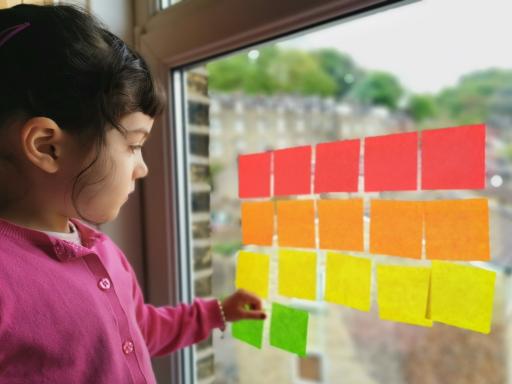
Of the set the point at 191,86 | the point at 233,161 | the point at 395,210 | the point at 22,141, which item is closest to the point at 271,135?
the point at 233,161

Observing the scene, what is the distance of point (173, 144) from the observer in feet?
2.73

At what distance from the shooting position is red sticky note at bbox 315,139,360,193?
615 millimetres

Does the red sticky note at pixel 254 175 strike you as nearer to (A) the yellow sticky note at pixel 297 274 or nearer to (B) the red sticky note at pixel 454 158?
(A) the yellow sticky note at pixel 297 274

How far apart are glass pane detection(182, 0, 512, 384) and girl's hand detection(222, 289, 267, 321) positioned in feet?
0.09

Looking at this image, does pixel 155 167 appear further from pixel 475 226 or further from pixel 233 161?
pixel 475 226

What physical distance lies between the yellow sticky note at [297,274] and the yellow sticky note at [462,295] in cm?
18

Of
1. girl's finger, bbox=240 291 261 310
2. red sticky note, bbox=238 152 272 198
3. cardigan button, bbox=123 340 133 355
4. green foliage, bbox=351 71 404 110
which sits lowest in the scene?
cardigan button, bbox=123 340 133 355

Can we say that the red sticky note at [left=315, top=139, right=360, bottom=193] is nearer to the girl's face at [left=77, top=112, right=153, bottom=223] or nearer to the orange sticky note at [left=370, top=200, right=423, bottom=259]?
the orange sticky note at [left=370, top=200, right=423, bottom=259]

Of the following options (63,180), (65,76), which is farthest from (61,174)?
(65,76)

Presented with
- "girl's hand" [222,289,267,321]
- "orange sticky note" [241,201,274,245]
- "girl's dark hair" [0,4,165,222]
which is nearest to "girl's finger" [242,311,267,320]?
"girl's hand" [222,289,267,321]

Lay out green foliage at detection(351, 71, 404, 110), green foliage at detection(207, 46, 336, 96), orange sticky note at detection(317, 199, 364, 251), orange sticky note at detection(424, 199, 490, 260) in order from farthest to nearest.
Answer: green foliage at detection(207, 46, 336, 96) → green foliage at detection(351, 71, 404, 110) → orange sticky note at detection(317, 199, 364, 251) → orange sticky note at detection(424, 199, 490, 260)

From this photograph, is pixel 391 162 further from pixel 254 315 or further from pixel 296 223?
pixel 254 315

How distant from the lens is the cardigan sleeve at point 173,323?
2.38 feet

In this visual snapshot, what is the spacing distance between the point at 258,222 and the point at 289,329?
0.59 ft
